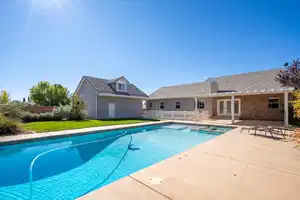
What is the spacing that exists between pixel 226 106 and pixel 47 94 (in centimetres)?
4828

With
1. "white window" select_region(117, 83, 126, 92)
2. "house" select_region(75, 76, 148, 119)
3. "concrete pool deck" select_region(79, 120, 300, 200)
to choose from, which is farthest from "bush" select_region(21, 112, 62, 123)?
"concrete pool deck" select_region(79, 120, 300, 200)

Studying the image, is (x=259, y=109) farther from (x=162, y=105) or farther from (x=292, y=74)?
(x=162, y=105)

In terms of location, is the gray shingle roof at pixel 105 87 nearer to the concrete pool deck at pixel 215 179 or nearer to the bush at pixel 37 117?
the bush at pixel 37 117

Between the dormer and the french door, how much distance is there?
12.8 m

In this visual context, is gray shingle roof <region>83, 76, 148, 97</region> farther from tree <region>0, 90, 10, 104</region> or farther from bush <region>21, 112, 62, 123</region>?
tree <region>0, 90, 10, 104</region>

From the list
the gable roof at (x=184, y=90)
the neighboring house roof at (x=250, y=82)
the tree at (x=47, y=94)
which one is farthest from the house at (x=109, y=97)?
the tree at (x=47, y=94)

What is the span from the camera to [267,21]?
9.80m

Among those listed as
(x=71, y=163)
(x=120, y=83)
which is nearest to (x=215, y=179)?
(x=71, y=163)

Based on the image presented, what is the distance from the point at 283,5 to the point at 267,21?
135 cm

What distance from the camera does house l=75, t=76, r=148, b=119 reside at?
18.0 metres

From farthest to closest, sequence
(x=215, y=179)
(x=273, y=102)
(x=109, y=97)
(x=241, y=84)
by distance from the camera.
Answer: (x=109, y=97), (x=241, y=84), (x=273, y=102), (x=215, y=179)

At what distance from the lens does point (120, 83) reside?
2067 centimetres

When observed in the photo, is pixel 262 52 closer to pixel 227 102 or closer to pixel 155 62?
pixel 227 102

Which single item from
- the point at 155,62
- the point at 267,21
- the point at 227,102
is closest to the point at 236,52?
the point at 267,21
